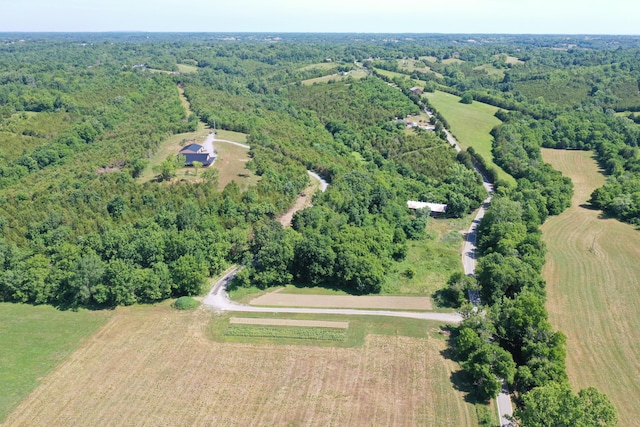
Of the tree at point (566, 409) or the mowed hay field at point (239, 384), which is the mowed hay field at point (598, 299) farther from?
the mowed hay field at point (239, 384)

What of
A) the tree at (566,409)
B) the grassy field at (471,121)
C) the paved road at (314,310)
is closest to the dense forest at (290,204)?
the tree at (566,409)

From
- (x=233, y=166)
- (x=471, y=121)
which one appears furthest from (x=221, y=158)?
(x=471, y=121)

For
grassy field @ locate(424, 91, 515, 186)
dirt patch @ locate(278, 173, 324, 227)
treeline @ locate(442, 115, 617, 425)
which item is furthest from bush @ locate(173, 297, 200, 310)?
grassy field @ locate(424, 91, 515, 186)

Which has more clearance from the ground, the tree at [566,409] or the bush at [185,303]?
the tree at [566,409]

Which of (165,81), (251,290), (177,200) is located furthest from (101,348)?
(165,81)

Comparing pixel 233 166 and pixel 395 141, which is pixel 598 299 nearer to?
pixel 233 166

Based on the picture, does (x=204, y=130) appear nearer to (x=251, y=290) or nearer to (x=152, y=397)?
(x=251, y=290)

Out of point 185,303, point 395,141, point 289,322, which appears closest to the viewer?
point 289,322
